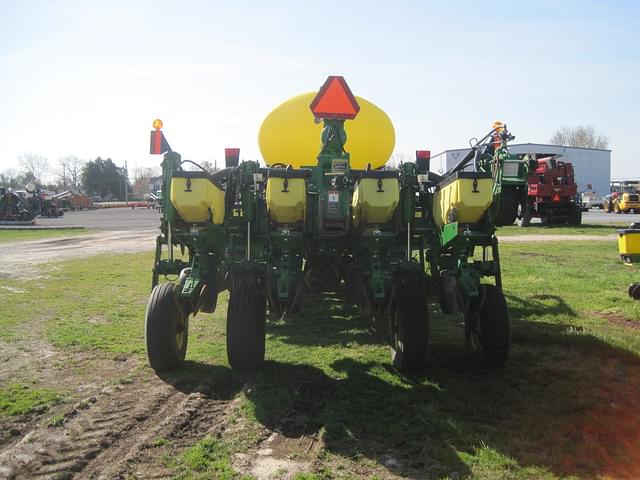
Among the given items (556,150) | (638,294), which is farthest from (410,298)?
(556,150)

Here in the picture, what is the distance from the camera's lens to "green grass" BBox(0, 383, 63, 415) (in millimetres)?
4434

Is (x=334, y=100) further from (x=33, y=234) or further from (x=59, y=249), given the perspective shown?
(x=33, y=234)

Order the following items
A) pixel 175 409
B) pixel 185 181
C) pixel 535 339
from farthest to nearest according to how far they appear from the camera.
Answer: pixel 535 339
pixel 185 181
pixel 175 409

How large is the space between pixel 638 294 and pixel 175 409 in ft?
21.0

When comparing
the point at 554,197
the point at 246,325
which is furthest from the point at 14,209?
the point at 246,325

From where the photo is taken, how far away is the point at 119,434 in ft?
13.1

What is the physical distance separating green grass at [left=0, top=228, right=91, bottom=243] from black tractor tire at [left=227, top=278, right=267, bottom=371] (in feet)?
63.9

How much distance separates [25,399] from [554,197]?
23947 mm

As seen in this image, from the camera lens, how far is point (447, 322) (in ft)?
24.5

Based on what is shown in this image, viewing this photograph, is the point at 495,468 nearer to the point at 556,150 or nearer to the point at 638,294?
the point at 638,294

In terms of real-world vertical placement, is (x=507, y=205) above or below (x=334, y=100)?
below

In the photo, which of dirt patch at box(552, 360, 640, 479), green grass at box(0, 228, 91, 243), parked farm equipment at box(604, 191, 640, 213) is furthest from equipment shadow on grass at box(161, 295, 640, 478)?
parked farm equipment at box(604, 191, 640, 213)

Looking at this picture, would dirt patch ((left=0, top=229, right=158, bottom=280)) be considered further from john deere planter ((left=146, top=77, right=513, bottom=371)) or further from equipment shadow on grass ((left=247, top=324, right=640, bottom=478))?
equipment shadow on grass ((left=247, top=324, right=640, bottom=478))

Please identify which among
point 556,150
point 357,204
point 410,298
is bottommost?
point 410,298
